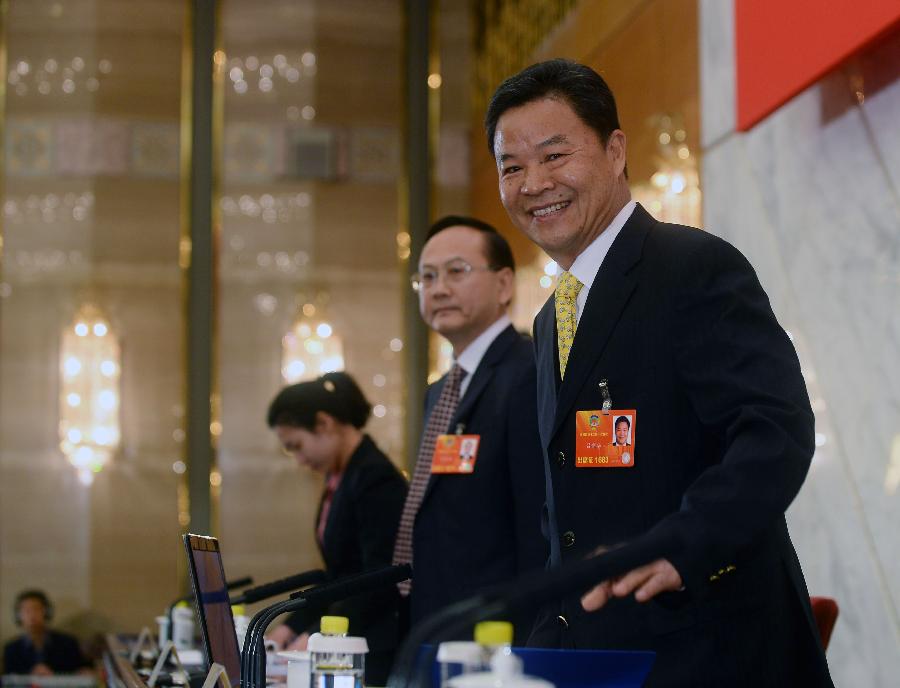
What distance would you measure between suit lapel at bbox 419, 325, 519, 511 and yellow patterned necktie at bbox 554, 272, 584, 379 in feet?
3.72

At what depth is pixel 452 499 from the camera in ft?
9.50

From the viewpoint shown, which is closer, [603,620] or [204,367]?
[603,620]

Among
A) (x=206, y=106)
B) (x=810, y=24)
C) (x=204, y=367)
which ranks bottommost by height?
(x=204, y=367)

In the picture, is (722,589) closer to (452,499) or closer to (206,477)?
(452,499)

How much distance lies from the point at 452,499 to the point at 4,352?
19.3 ft

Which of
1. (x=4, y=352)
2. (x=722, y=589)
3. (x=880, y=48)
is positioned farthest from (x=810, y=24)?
(x=4, y=352)

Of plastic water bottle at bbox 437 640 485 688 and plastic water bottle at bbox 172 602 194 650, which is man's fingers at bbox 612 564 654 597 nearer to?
plastic water bottle at bbox 437 640 485 688

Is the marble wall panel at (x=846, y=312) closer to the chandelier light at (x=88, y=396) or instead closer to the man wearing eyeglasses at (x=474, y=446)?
the man wearing eyeglasses at (x=474, y=446)

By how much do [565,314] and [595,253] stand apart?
0.10 m

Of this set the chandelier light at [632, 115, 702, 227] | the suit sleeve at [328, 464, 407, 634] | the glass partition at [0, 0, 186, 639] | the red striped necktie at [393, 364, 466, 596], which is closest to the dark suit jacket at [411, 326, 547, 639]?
the red striped necktie at [393, 364, 466, 596]

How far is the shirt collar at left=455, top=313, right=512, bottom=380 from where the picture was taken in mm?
3145

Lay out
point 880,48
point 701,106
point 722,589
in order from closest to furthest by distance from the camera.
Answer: point 722,589, point 880,48, point 701,106

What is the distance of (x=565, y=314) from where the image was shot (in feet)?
6.01

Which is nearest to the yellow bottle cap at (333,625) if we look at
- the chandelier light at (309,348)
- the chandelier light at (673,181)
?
the chandelier light at (673,181)
